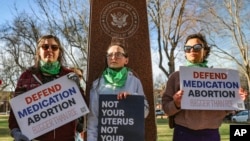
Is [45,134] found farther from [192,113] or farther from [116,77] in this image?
[192,113]

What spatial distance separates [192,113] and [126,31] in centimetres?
231

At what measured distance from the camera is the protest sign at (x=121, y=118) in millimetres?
4133

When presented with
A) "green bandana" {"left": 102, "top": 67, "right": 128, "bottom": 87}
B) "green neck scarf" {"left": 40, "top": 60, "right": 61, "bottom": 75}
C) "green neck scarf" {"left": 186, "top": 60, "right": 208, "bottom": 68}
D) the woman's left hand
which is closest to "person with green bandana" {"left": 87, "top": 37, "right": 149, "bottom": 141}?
"green bandana" {"left": 102, "top": 67, "right": 128, "bottom": 87}

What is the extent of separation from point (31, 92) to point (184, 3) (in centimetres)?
1752

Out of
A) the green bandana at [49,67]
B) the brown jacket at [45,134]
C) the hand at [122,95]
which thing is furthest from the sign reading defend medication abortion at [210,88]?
the green bandana at [49,67]

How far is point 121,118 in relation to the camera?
4.18m

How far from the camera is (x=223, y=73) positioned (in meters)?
4.55

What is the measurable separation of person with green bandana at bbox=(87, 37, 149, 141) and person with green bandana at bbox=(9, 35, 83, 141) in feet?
0.66

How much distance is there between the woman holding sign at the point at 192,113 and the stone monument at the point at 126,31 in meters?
1.70

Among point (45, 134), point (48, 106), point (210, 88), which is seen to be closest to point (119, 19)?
point (210, 88)

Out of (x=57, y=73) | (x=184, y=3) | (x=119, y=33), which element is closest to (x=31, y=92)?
(x=57, y=73)

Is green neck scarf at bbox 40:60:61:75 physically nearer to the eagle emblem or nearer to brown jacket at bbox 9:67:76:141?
brown jacket at bbox 9:67:76:141

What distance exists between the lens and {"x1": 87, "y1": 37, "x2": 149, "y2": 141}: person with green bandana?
13.6 feet

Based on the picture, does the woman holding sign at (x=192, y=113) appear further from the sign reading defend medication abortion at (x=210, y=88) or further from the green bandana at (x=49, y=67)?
the green bandana at (x=49, y=67)
